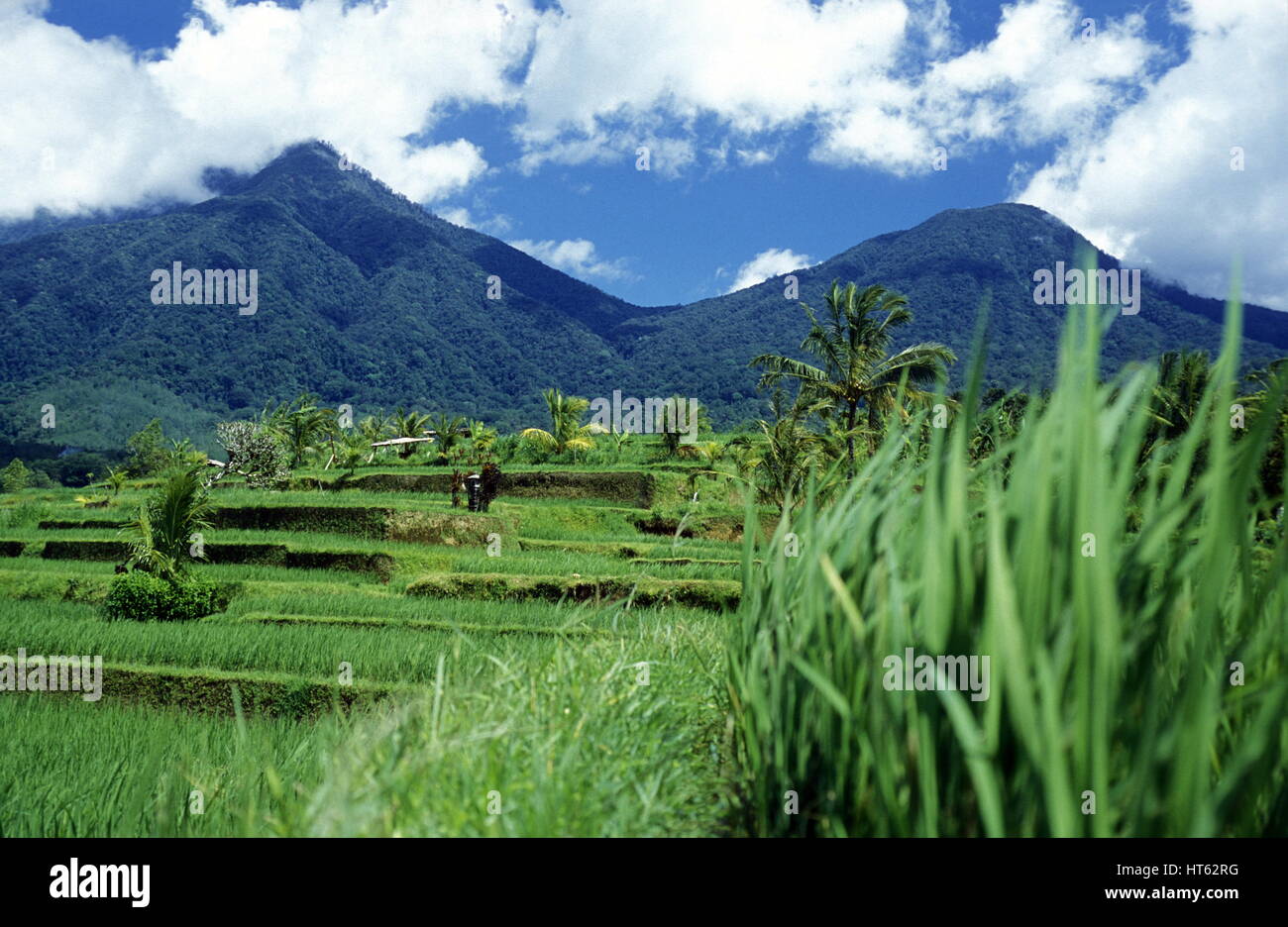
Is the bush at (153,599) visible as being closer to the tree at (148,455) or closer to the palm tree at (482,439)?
the palm tree at (482,439)

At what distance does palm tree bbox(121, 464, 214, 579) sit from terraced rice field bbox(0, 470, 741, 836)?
0.90 metres

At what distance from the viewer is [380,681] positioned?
7.17m

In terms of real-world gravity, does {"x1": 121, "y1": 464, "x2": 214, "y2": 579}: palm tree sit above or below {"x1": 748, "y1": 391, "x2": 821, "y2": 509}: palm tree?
below

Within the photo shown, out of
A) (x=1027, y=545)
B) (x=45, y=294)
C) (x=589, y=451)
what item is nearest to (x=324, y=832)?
(x=1027, y=545)

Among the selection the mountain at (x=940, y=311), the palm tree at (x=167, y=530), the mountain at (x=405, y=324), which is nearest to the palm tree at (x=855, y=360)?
the palm tree at (x=167, y=530)

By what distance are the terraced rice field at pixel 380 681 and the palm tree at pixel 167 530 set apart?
0.90 metres

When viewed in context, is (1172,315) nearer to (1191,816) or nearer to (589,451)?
(589,451)

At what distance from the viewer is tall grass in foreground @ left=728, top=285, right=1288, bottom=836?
0.86m

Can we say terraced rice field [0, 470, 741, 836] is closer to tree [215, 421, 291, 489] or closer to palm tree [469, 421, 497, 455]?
tree [215, 421, 291, 489]

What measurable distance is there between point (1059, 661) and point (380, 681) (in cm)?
707

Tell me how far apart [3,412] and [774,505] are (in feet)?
286

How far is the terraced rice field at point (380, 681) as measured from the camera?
1.60 m

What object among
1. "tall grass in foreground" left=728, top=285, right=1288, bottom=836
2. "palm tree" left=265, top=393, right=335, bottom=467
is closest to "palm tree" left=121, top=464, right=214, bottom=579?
"tall grass in foreground" left=728, top=285, right=1288, bottom=836

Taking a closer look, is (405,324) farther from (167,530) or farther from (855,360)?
(167,530)
